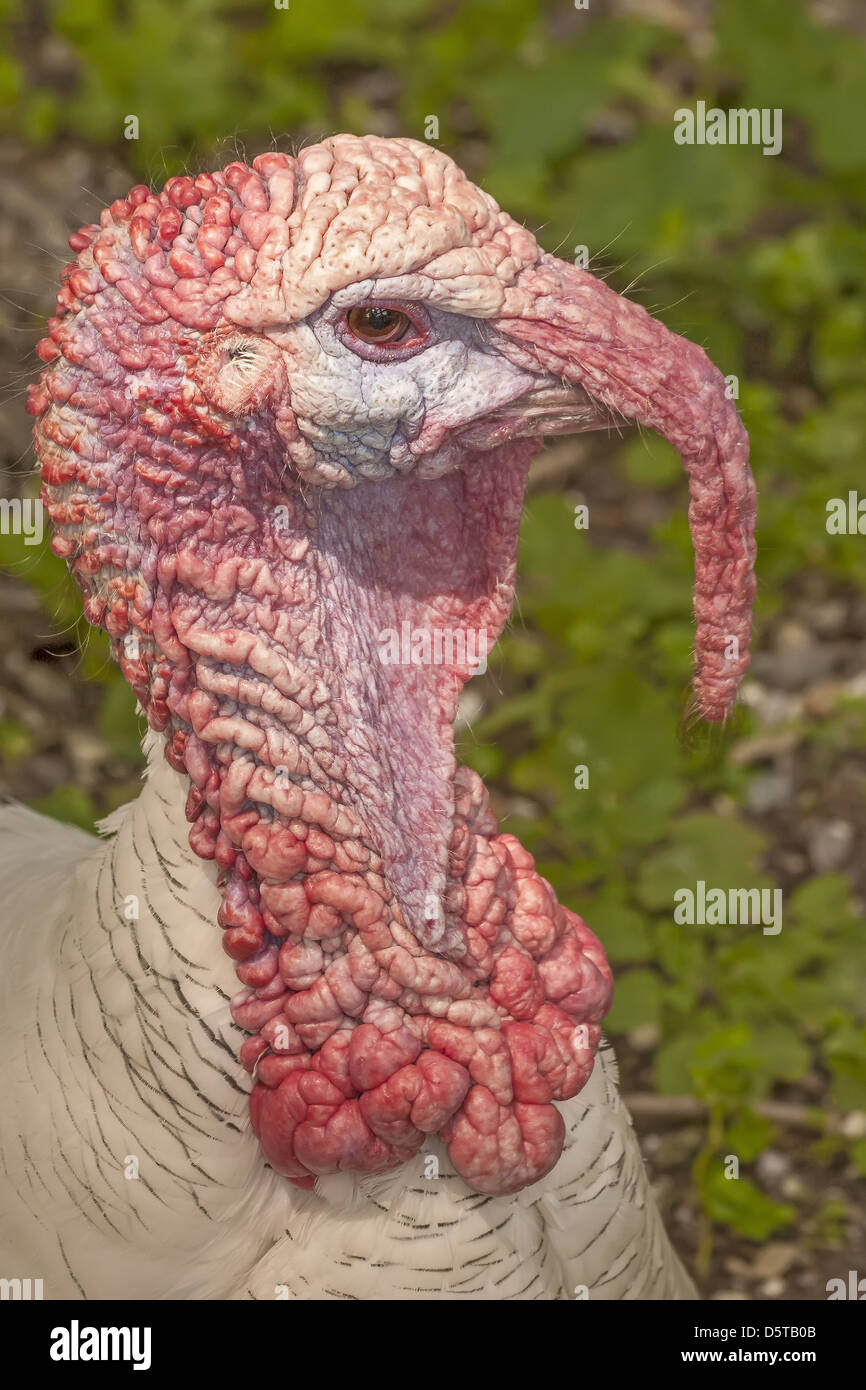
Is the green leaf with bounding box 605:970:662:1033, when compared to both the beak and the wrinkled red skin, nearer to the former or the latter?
the wrinkled red skin

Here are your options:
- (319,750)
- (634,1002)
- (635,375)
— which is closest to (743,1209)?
(634,1002)

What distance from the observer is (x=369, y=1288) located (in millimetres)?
2316

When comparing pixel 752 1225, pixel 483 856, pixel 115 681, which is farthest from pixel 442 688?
pixel 115 681

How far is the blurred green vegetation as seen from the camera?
13.1 ft

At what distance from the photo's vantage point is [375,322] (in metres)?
2.02

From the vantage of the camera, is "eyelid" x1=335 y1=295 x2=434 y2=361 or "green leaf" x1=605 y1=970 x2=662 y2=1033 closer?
"eyelid" x1=335 y1=295 x2=434 y2=361

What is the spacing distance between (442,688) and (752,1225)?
1839 mm

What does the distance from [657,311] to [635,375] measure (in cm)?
263

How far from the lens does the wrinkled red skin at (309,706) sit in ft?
6.66

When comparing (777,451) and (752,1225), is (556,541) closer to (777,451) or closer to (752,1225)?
(777,451)

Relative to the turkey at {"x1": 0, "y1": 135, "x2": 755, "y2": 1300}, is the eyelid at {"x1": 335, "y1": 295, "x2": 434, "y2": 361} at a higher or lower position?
higher

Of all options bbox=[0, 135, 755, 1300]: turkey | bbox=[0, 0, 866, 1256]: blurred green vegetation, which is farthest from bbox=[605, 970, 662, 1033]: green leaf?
bbox=[0, 135, 755, 1300]: turkey

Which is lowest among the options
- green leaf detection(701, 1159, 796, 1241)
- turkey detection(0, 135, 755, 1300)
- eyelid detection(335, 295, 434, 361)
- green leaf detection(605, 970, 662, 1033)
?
green leaf detection(701, 1159, 796, 1241)

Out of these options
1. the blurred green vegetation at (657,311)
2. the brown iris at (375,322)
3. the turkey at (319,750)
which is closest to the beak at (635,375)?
the turkey at (319,750)
